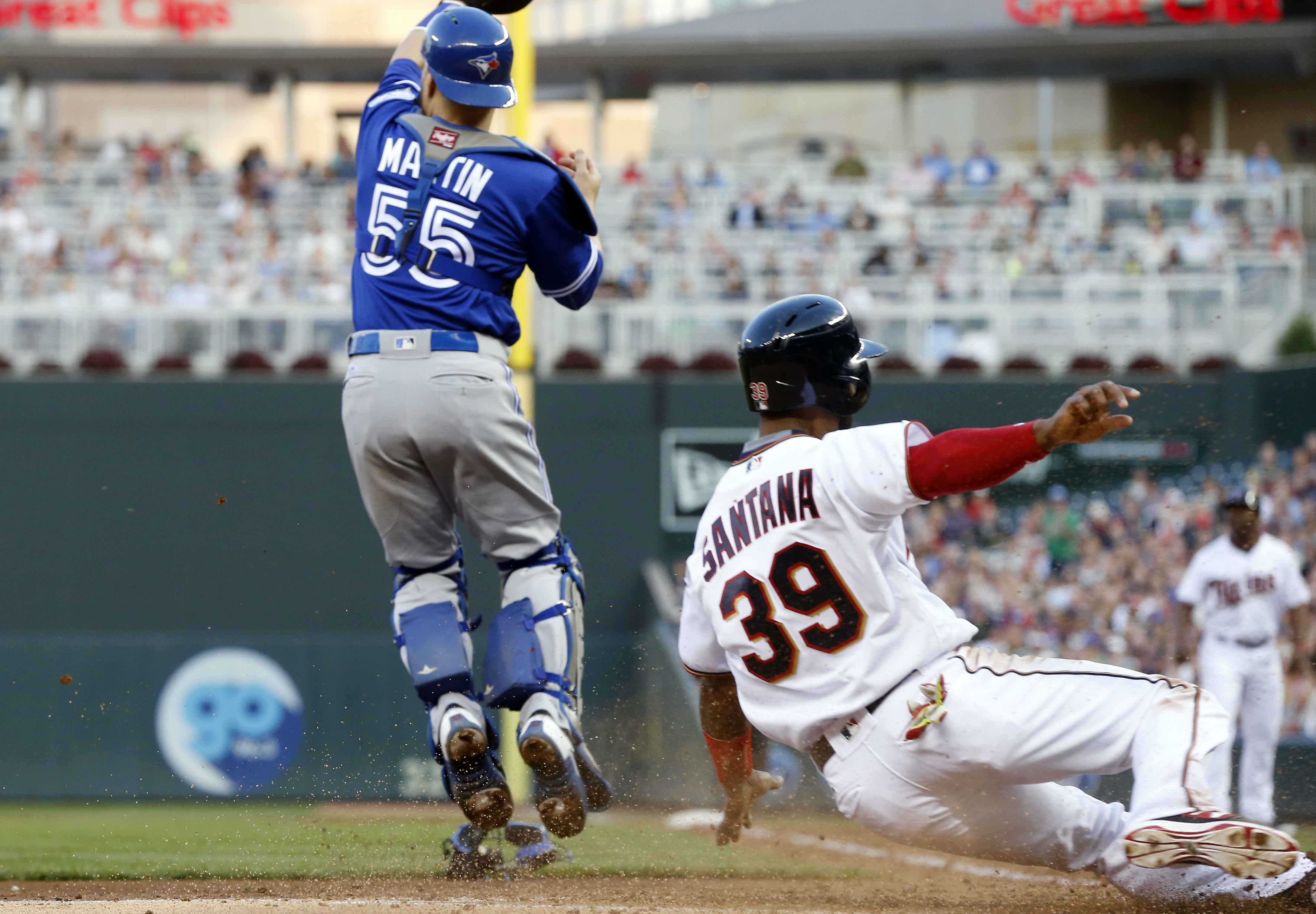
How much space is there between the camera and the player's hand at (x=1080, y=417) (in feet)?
10.2

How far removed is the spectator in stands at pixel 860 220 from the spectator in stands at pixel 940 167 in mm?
2194

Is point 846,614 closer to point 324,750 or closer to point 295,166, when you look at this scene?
point 324,750

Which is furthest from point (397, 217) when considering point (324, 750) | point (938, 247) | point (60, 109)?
point (60, 109)

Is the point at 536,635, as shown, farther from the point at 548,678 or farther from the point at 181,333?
the point at 181,333

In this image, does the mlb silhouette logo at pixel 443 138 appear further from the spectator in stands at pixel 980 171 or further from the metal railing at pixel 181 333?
the spectator in stands at pixel 980 171

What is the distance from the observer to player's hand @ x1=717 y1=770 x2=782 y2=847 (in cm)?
401

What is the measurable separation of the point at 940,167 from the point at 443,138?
16993 millimetres

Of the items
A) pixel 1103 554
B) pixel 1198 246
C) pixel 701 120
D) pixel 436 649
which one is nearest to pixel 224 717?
pixel 436 649

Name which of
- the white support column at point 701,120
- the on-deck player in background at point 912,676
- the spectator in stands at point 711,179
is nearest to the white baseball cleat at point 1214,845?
the on-deck player in background at point 912,676

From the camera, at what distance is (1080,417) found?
10.3 feet

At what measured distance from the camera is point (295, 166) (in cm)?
2111

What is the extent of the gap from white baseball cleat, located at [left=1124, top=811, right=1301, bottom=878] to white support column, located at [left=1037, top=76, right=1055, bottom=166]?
1015 inches

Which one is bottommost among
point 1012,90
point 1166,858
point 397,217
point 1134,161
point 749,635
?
point 1166,858

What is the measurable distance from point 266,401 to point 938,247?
8.52 m
